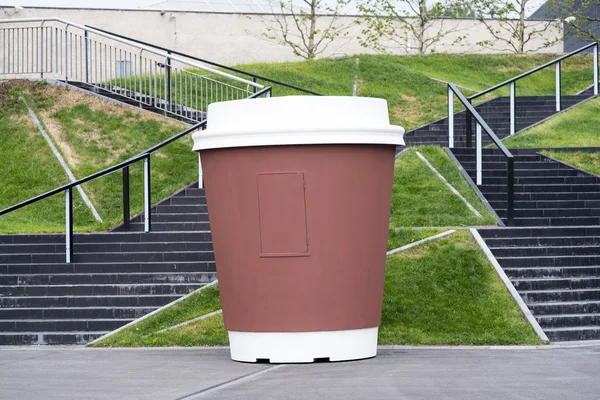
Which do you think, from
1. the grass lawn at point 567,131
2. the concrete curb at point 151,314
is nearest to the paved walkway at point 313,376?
the concrete curb at point 151,314

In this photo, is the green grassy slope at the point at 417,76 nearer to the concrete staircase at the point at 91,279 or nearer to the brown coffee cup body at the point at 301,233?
the concrete staircase at the point at 91,279

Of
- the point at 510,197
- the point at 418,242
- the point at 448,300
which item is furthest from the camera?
the point at 510,197

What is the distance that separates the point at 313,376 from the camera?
7.33 metres

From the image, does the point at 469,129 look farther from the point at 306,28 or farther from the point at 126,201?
the point at 306,28

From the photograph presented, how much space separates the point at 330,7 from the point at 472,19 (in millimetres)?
4808

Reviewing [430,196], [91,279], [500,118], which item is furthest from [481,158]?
[91,279]

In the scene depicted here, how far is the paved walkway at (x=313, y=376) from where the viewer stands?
21.7 ft

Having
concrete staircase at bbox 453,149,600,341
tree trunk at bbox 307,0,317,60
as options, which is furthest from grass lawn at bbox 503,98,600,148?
tree trunk at bbox 307,0,317,60

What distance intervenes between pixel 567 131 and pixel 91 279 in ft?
32.7

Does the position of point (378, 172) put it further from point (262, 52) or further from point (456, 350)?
point (262, 52)

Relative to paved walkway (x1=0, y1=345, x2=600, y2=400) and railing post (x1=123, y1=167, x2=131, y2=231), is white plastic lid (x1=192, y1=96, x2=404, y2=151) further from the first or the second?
railing post (x1=123, y1=167, x2=131, y2=231)

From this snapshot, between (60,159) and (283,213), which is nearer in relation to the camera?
(283,213)

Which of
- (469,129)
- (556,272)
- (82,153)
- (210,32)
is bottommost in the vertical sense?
(556,272)

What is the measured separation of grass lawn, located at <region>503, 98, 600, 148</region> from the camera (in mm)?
17547
